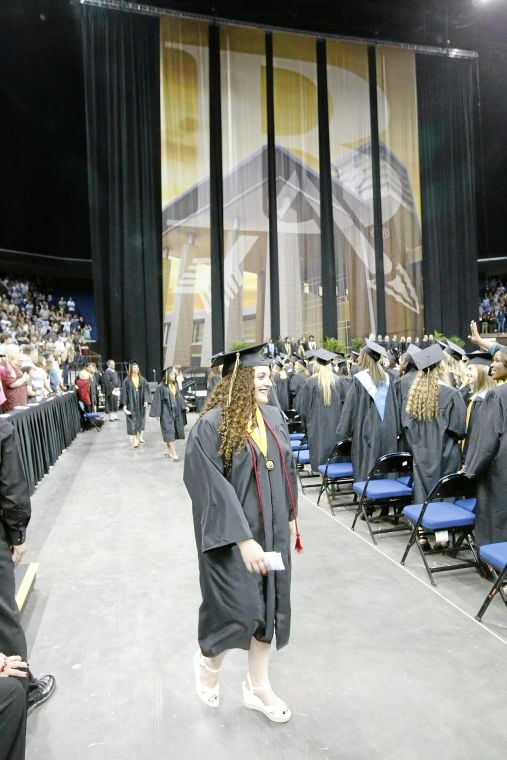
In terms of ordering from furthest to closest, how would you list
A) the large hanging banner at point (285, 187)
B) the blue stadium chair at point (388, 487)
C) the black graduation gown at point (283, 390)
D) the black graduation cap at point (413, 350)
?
the large hanging banner at point (285, 187) → the black graduation gown at point (283, 390) → the black graduation cap at point (413, 350) → the blue stadium chair at point (388, 487)

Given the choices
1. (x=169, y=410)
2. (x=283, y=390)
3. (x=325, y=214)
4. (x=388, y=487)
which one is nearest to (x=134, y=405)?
(x=169, y=410)

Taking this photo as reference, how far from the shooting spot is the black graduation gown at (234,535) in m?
1.96

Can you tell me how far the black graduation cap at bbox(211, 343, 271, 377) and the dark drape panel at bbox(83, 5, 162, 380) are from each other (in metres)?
15.6

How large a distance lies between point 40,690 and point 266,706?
1.01 metres

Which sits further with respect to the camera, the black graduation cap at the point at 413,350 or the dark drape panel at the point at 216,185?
the dark drape panel at the point at 216,185

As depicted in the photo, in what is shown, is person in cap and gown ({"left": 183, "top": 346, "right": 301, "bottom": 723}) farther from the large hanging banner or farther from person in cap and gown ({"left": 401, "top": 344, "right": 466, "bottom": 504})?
the large hanging banner

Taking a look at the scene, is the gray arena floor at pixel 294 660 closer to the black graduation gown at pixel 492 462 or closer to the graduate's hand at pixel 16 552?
the black graduation gown at pixel 492 462

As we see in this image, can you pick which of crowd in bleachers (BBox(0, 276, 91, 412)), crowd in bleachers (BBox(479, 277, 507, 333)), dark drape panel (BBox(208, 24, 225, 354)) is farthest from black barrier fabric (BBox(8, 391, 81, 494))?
crowd in bleachers (BBox(479, 277, 507, 333))

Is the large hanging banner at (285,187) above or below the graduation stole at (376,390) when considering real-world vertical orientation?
above

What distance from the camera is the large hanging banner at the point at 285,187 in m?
18.5

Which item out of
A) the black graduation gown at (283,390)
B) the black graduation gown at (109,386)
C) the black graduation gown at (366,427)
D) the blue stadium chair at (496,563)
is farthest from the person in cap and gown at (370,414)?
the black graduation gown at (109,386)

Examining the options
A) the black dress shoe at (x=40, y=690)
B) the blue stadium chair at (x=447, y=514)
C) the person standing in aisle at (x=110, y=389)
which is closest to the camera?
the black dress shoe at (x=40, y=690)

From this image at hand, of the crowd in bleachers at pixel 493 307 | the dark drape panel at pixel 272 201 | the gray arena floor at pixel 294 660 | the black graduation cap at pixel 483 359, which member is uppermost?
the dark drape panel at pixel 272 201

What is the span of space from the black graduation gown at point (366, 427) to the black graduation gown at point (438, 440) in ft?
2.58
